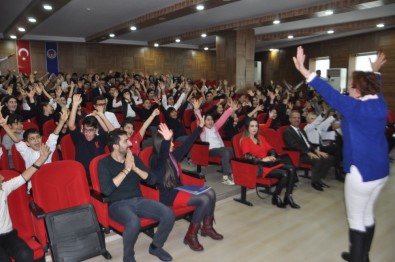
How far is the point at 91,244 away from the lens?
2.64 metres

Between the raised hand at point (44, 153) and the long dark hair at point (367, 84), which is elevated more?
the long dark hair at point (367, 84)

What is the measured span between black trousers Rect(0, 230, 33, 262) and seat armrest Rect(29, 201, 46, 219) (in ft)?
0.64

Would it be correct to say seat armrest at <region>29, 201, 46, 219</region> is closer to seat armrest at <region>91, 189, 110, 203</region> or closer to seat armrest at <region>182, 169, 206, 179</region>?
seat armrest at <region>91, 189, 110, 203</region>

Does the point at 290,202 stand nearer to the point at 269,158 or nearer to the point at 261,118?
the point at 269,158

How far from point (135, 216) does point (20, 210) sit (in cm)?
92

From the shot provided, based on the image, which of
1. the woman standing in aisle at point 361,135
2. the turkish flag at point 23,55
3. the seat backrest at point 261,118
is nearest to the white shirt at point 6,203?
the woman standing in aisle at point 361,135

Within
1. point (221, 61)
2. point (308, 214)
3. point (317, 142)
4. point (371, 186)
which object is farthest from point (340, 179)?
point (221, 61)

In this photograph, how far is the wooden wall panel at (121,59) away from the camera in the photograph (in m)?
13.7

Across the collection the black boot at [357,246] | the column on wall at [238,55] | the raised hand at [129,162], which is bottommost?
the black boot at [357,246]

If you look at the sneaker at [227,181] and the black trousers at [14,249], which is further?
the sneaker at [227,181]

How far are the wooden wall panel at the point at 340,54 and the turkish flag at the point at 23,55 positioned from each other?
11533 mm

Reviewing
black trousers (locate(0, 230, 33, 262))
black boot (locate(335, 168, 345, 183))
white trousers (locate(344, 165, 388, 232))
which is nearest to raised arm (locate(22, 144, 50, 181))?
black trousers (locate(0, 230, 33, 262))

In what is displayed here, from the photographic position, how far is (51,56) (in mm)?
13961

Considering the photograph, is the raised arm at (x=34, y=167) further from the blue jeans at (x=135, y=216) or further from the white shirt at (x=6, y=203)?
the blue jeans at (x=135, y=216)
